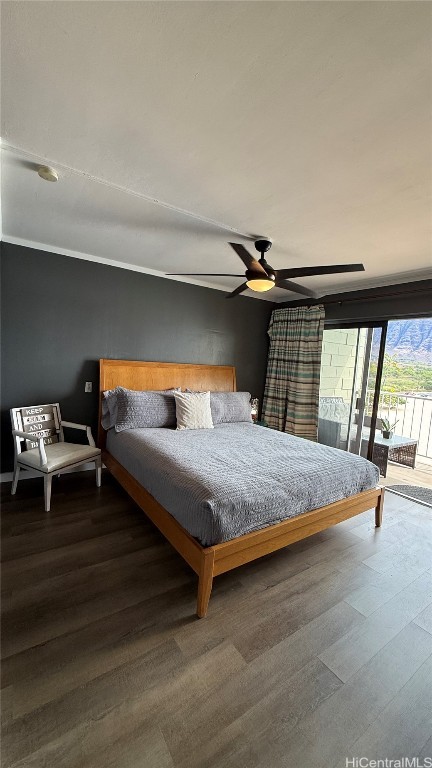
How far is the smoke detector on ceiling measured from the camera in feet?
5.43

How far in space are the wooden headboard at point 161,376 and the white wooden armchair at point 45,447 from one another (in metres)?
0.45

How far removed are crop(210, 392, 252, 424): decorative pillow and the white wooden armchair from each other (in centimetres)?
144

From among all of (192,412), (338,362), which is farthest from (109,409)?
(338,362)

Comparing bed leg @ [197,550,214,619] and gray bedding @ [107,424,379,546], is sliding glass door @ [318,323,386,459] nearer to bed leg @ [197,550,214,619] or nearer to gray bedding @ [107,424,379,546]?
gray bedding @ [107,424,379,546]

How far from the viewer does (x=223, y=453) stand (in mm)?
2432

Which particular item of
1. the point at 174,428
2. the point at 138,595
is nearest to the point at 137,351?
the point at 174,428

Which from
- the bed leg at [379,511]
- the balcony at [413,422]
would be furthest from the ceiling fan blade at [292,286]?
the balcony at [413,422]

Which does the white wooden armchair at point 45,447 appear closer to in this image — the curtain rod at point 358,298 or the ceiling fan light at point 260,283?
the ceiling fan light at point 260,283

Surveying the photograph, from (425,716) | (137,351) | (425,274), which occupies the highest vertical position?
(425,274)

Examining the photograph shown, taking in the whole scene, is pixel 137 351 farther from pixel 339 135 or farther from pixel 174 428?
pixel 339 135

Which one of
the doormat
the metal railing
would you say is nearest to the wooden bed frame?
the doormat

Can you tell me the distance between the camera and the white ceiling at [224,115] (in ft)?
3.01

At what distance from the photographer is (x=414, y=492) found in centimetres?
344

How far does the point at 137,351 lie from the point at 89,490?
167 cm
